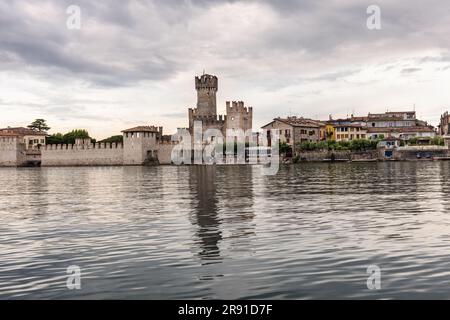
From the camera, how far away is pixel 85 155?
331ft

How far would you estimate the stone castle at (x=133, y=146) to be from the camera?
9800 centimetres

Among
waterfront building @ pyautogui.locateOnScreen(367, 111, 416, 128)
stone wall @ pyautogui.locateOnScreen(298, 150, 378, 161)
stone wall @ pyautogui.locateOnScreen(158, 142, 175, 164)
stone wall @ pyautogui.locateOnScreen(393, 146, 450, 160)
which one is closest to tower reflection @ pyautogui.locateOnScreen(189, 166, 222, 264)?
stone wall @ pyautogui.locateOnScreen(298, 150, 378, 161)

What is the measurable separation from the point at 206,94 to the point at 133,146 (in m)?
17.3

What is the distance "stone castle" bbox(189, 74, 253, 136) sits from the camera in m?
101

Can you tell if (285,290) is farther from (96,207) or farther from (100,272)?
(96,207)

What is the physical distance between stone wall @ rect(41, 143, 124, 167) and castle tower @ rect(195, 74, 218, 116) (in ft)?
53.3

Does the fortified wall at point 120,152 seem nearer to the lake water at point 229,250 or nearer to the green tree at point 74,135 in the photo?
the green tree at point 74,135

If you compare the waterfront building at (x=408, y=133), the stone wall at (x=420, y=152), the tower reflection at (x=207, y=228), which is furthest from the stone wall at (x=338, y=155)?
the tower reflection at (x=207, y=228)

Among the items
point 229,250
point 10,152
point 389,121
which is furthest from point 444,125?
point 229,250

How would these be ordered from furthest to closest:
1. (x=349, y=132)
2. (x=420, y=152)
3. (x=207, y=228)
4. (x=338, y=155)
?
1. (x=349, y=132)
2. (x=338, y=155)
3. (x=420, y=152)
4. (x=207, y=228)

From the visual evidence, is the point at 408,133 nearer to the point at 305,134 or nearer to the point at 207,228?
the point at 305,134

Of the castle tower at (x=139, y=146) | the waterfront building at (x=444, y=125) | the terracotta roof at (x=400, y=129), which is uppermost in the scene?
the waterfront building at (x=444, y=125)

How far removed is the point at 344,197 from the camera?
24125 millimetres

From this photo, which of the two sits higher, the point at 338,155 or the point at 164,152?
the point at 164,152
